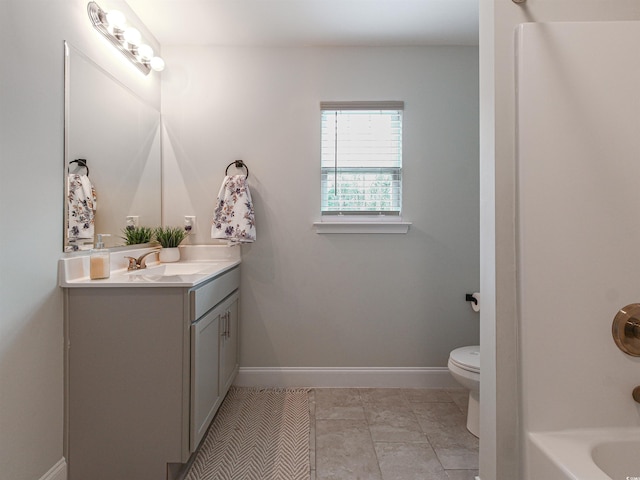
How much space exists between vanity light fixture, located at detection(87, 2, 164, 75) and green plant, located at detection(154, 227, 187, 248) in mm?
1050

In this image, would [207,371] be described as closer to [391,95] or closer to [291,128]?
[291,128]

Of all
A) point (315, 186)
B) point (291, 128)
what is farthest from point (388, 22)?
point (315, 186)

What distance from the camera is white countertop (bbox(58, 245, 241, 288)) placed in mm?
1544

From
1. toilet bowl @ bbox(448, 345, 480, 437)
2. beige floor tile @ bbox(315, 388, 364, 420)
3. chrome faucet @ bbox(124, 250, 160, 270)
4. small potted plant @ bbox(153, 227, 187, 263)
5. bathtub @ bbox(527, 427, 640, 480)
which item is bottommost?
beige floor tile @ bbox(315, 388, 364, 420)

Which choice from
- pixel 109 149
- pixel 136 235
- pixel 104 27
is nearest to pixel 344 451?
pixel 136 235

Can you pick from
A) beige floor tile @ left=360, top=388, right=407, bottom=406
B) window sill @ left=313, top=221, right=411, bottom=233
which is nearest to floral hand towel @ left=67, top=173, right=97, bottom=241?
window sill @ left=313, top=221, right=411, bottom=233

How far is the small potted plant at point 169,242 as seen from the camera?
240cm

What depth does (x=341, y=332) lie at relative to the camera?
2.58 metres

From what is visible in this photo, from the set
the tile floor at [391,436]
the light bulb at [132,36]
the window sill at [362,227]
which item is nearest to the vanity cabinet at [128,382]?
the tile floor at [391,436]

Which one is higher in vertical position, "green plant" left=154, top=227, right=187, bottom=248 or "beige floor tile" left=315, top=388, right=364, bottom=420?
"green plant" left=154, top=227, right=187, bottom=248

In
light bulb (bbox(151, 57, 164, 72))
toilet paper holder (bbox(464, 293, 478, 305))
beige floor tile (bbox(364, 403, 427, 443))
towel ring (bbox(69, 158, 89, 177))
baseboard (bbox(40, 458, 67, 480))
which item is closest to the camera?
baseboard (bbox(40, 458, 67, 480))

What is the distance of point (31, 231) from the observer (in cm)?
141

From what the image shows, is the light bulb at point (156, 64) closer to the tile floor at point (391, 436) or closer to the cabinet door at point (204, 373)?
the cabinet door at point (204, 373)

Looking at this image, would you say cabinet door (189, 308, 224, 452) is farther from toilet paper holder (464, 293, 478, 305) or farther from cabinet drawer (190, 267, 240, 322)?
toilet paper holder (464, 293, 478, 305)
